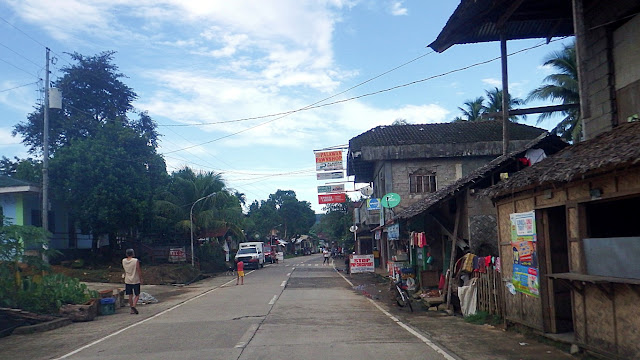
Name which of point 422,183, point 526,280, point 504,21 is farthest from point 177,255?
point 526,280

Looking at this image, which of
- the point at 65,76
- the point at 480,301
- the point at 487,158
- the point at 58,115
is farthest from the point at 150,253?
the point at 480,301

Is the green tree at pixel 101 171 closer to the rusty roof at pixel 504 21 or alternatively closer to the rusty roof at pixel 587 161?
the rusty roof at pixel 504 21

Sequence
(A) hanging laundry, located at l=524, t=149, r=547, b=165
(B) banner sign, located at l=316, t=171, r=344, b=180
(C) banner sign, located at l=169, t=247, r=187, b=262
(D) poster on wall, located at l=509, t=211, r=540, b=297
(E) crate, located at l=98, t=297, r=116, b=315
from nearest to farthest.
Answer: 1. (D) poster on wall, located at l=509, t=211, r=540, b=297
2. (A) hanging laundry, located at l=524, t=149, r=547, b=165
3. (E) crate, located at l=98, t=297, r=116, b=315
4. (B) banner sign, located at l=316, t=171, r=344, b=180
5. (C) banner sign, located at l=169, t=247, r=187, b=262

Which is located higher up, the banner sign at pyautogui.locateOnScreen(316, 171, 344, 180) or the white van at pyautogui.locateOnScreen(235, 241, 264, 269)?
the banner sign at pyautogui.locateOnScreen(316, 171, 344, 180)

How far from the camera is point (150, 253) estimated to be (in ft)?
131

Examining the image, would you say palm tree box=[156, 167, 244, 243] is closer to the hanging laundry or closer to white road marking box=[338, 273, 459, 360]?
white road marking box=[338, 273, 459, 360]

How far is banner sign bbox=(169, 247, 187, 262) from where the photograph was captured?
39438 mm

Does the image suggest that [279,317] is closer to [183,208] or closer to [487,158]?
[487,158]

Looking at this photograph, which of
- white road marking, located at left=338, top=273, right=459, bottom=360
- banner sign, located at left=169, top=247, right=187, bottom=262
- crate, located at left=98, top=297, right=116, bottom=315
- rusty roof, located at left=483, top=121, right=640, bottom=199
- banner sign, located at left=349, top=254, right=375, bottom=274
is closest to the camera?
rusty roof, located at left=483, top=121, right=640, bottom=199

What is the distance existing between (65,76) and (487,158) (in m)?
32.3

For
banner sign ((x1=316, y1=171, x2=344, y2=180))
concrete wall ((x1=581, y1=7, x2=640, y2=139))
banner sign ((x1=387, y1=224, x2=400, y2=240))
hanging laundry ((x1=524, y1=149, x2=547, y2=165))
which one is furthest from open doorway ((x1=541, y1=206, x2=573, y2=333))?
banner sign ((x1=316, y1=171, x2=344, y2=180))

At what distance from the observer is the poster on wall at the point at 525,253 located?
36.3 feet

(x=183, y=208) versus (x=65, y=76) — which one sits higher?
(x=65, y=76)

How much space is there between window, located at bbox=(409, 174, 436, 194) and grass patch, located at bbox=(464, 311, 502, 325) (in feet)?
63.5
